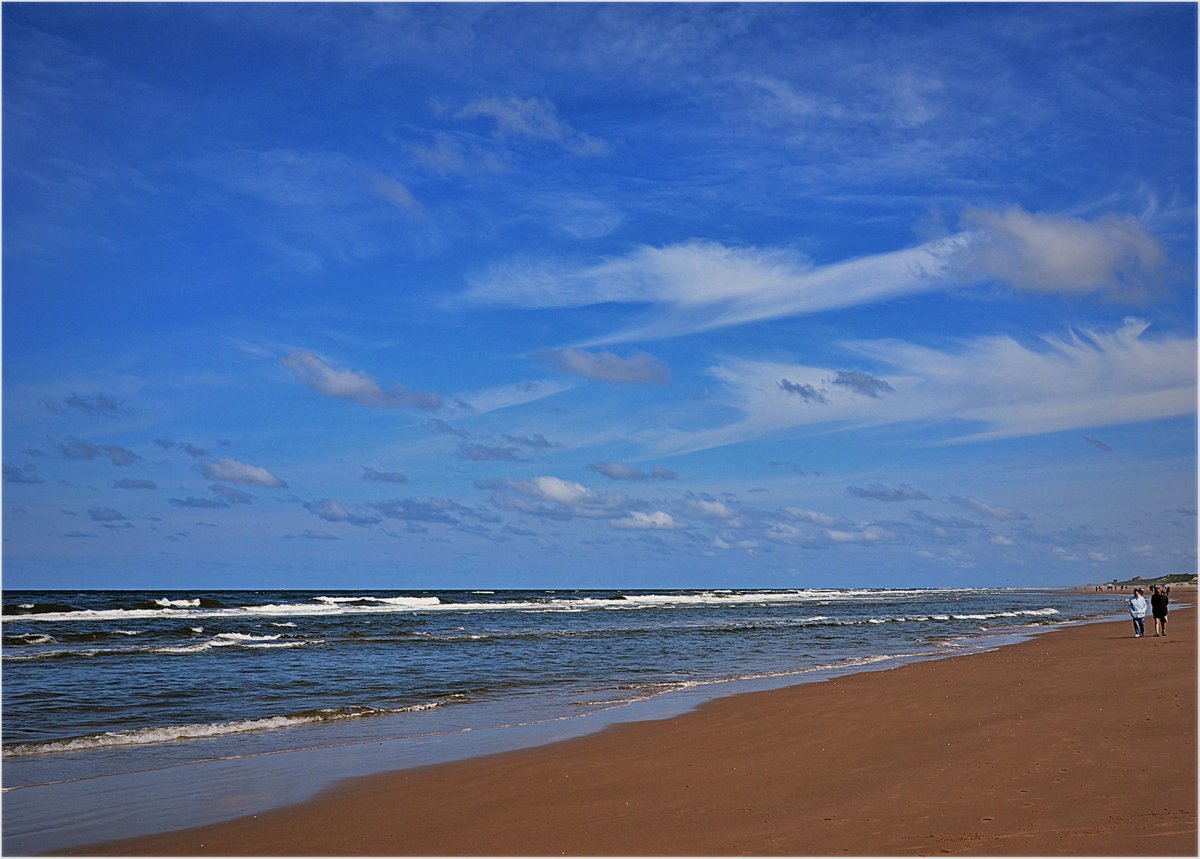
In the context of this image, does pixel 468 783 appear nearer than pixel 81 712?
Yes

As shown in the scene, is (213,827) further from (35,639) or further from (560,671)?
(35,639)

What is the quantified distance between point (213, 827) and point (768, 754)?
6.22 meters

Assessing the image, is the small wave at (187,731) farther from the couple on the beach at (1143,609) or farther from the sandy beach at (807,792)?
the couple on the beach at (1143,609)

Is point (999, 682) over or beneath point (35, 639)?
beneath

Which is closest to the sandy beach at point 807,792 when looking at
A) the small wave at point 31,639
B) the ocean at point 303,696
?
the ocean at point 303,696

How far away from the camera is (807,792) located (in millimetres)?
8570

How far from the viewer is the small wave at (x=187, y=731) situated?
12531mm

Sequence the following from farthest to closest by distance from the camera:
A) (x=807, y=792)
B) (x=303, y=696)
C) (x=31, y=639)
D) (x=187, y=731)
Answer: (x=31, y=639) → (x=303, y=696) → (x=187, y=731) → (x=807, y=792)

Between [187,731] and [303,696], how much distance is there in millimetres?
4227

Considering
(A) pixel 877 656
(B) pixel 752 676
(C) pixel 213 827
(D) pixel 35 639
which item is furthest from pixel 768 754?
(D) pixel 35 639

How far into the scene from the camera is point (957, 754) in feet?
32.7

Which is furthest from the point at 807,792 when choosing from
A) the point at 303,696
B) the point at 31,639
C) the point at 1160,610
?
the point at 31,639

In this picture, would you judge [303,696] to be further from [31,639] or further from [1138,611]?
[1138,611]

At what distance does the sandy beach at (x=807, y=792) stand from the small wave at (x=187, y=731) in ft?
15.7
